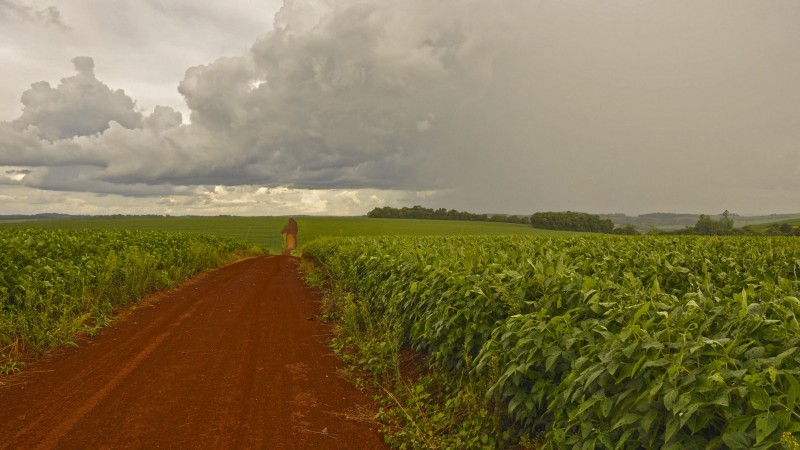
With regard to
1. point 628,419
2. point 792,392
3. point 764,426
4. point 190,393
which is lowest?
point 190,393

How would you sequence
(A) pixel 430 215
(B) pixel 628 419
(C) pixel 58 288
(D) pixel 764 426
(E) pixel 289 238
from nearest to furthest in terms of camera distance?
(D) pixel 764 426 → (B) pixel 628 419 → (C) pixel 58 288 → (E) pixel 289 238 → (A) pixel 430 215

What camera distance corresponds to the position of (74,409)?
5.98 meters

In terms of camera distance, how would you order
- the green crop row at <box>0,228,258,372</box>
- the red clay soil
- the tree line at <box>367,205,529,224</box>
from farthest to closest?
the tree line at <box>367,205,529,224</box>
the green crop row at <box>0,228,258,372</box>
the red clay soil

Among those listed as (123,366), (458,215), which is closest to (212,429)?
(123,366)

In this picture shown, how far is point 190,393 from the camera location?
660 cm

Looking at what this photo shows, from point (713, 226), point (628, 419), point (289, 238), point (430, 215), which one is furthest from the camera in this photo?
point (430, 215)

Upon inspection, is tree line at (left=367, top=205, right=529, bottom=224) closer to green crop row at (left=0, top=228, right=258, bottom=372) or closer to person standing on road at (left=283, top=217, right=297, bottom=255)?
person standing on road at (left=283, top=217, right=297, bottom=255)

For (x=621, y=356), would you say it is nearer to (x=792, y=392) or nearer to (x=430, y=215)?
(x=792, y=392)

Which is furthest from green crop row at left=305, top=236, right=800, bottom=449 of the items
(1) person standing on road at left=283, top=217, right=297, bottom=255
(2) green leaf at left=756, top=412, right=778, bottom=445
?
(1) person standing on road at left=283, top=217, right=297, bottom=255

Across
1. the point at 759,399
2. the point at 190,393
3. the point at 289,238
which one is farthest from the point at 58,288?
the point at 289,238

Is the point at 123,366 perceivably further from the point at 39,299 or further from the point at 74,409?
the point at 39,299

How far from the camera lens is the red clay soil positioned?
17.6ft

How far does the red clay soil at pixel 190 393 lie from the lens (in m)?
5.38

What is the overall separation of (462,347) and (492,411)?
3.63 ft
